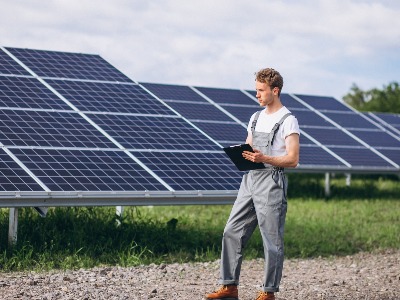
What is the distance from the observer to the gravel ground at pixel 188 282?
8516 millimetres

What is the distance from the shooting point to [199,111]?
775 inches

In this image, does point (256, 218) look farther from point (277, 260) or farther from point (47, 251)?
point (47, 251)

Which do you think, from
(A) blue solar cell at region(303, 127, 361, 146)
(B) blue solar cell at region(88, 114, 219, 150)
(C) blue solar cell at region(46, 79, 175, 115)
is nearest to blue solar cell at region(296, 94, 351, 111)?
(A) blue solar cell at region(303, 127, 361, 146)

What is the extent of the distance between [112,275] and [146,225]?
9.64ft

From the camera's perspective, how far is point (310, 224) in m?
15.3

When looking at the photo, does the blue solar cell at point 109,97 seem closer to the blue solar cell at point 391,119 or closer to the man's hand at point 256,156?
the man's hand at point 256,156

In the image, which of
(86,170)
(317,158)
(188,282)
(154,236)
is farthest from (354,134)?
(188,282)

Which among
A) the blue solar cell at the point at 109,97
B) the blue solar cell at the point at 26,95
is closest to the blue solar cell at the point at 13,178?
the blue solar cell at the point at 26,95

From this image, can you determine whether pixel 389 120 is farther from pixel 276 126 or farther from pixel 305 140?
pixel 276 126

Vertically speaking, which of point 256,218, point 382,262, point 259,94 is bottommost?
point 382,262

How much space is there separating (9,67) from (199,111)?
22.0 ft

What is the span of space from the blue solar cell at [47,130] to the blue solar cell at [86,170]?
0.22 meters

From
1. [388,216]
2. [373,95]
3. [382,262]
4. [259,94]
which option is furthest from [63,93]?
[373,95]

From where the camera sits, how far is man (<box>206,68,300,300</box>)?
24.6 ft
